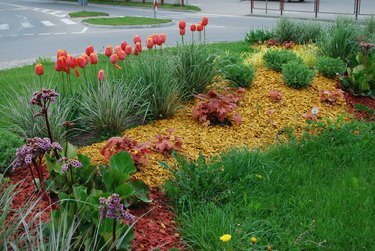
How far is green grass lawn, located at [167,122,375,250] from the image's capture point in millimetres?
3779

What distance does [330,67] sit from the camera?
24.5 ft

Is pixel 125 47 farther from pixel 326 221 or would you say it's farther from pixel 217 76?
pixel 326 221

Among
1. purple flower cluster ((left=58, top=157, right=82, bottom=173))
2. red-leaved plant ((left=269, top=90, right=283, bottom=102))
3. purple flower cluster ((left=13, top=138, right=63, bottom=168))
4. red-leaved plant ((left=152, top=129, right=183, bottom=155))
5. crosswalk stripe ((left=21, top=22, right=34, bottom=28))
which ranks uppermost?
purple flower cluster ((left=13, top=138, right=63, bottom=168))

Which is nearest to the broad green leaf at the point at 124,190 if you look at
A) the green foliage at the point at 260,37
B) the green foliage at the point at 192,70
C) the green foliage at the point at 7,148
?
the green foliage at the point at 7,148

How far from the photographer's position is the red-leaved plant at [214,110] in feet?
18.7

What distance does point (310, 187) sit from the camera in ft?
14.9

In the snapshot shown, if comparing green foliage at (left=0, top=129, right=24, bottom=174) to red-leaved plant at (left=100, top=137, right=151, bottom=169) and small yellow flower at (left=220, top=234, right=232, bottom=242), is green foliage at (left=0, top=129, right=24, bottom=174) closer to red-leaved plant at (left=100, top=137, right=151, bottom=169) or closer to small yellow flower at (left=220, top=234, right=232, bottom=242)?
red-leaved plant at (left=100, top=137, right=151, bottom=169)

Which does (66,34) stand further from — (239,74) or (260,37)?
(239,74)

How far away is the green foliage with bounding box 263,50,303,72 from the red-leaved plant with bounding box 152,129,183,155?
114 inches

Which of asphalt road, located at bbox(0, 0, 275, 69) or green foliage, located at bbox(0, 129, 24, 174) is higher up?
green foliage, located at bbox(0, 129, 24, 174)

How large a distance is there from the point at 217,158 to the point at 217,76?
1.96 meters

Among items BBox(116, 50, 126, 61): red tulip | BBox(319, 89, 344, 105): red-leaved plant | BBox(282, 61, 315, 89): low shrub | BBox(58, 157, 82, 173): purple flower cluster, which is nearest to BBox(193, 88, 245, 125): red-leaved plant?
BBox(116, 50, 126, 61): red tulip

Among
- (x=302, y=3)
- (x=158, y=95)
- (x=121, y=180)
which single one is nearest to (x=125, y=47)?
(x=158, y=95)

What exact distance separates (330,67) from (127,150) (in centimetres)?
393
